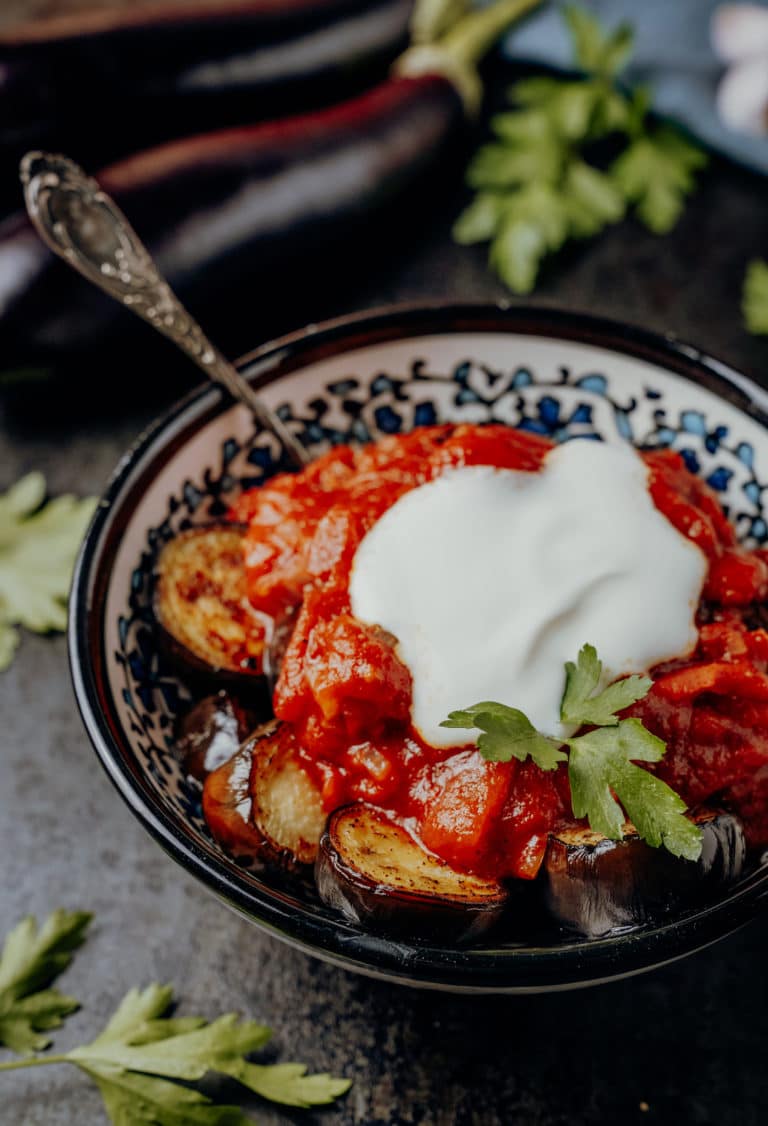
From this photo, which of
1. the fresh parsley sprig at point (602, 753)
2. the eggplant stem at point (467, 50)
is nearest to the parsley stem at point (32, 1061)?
the fresh parsley sprig at point (602, 753)

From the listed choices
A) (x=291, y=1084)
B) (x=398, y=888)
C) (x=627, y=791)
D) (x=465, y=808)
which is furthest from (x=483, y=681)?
(x=291, y=1084)

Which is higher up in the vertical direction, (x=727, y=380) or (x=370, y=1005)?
(x=727, y=380)

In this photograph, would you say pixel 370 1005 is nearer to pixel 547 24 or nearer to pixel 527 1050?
pixel 527 1050

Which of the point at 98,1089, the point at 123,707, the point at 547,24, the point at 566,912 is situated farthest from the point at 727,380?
the point at 547,24

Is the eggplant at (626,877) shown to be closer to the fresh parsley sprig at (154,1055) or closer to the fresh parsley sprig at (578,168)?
the fresh parsley sprig at (154,1055)

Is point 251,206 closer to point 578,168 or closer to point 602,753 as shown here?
point 578,168

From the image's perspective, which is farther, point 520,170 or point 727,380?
point 520,170

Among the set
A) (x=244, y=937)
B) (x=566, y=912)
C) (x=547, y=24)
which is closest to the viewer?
(x=566, y=912)

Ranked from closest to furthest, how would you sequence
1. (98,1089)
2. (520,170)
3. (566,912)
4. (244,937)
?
(566,912)
(98,1089)
(244,937)
(520,170)
